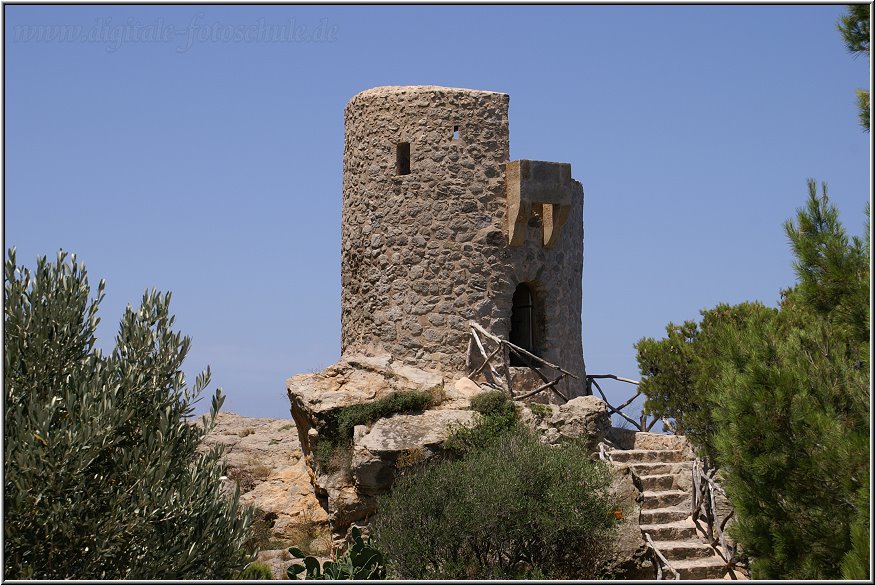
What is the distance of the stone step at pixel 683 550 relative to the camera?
16516mm

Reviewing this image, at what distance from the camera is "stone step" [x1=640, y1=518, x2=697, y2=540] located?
1694 cm

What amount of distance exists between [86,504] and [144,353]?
1.93 meters

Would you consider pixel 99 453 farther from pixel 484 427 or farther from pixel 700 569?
pixel 700 569

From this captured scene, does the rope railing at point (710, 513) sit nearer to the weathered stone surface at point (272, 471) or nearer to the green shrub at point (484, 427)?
the green shrub at point (484, 427)

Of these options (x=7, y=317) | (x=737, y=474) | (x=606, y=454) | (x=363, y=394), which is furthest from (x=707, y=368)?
(x=7, y=317)

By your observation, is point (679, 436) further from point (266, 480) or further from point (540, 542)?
point (266, 480)

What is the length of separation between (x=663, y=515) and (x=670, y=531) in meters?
0.42

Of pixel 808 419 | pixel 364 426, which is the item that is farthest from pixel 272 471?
pixel 808 419

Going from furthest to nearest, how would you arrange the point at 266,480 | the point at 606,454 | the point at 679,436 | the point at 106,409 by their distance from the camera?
the point at 266,480, the point at 679,436, the point at 606,454, the point at 106,409

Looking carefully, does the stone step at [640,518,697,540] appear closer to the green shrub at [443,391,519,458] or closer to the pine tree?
the green shrub at [443,391,519,458]

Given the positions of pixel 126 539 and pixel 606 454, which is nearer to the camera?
pixel 126 539

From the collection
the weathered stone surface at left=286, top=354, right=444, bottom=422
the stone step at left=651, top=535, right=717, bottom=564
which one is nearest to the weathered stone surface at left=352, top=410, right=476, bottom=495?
the weathered stone surface at left=286, top=354, right=444, bottom=422

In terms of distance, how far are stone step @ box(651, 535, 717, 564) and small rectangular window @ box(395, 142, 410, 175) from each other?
336 inches

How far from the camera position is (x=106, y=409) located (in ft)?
37.8
